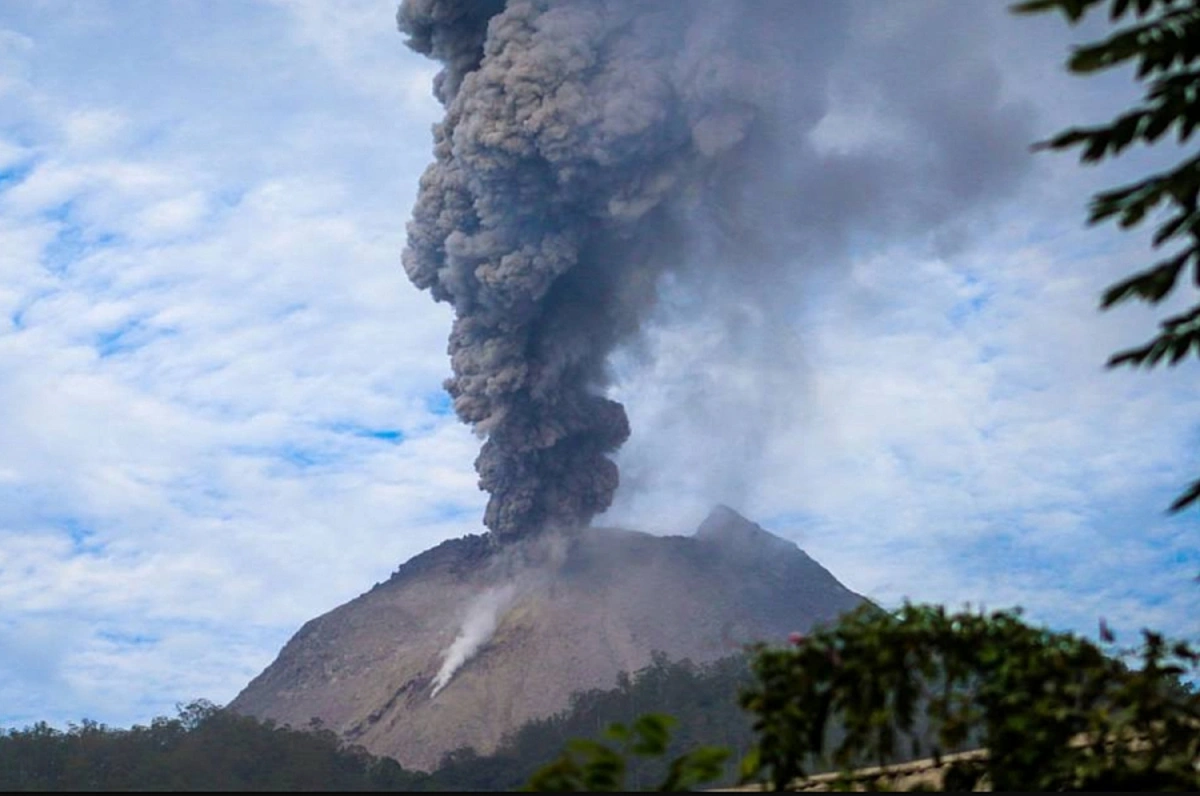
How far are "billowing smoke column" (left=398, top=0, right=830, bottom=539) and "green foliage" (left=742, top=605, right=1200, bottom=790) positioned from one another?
197 ft

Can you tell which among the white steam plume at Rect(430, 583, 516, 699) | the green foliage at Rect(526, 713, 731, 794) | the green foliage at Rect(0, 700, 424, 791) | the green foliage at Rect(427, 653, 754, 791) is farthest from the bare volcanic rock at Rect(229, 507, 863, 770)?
the green foliage at Rect(526, 713, 731, 794)

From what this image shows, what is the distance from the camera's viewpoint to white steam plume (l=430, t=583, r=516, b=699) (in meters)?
103

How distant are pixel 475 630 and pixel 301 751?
28.3m

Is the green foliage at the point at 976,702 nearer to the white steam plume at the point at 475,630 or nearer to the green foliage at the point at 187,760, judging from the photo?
the green foliage at the point at 187,760

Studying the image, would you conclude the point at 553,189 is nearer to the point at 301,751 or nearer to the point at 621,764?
the point at 301,751

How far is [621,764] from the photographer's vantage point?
345 inches

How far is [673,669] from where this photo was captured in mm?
91438

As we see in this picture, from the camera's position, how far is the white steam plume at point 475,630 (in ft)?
336

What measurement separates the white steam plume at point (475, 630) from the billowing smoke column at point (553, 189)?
22686mm

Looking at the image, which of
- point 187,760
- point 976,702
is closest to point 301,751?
point 187,760

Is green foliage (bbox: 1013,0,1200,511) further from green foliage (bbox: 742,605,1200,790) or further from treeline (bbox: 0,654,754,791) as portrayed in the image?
treeline (bbox: 0,654,754,791)

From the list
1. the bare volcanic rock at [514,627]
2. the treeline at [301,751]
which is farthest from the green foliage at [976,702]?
the bare volcanic rock at [514,627]

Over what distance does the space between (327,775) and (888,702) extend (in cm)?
6753

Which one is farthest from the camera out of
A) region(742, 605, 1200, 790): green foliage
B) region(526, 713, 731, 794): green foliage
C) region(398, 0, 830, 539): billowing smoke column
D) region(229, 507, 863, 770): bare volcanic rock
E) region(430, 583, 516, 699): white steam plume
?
region(430, 583, 516, 699): white steam plume
